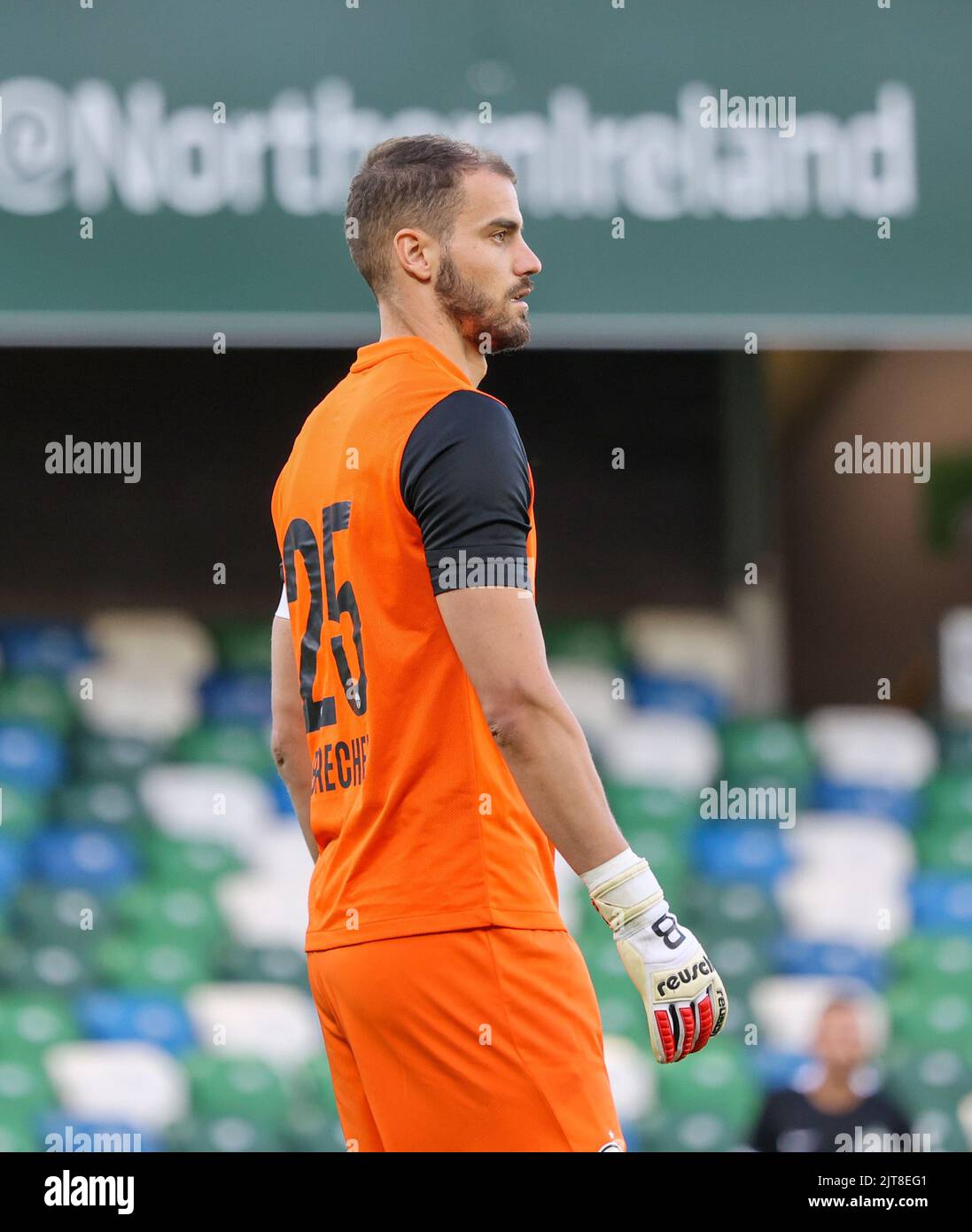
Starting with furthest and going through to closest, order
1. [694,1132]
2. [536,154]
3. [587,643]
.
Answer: [587,643] < [536,154] < [694,1132]

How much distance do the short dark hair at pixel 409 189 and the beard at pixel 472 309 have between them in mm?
43

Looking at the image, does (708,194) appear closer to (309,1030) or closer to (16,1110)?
(309,1030)

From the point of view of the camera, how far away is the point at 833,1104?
4.83 metres

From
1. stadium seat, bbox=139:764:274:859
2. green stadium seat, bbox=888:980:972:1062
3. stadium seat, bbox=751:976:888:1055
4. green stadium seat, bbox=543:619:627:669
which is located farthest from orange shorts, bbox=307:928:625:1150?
green stadium seat, bbox=543:619:627:669

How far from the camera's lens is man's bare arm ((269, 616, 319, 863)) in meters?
2.21

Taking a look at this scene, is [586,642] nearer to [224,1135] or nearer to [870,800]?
[870,800]

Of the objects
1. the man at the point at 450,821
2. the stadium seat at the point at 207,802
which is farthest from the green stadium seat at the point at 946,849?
the man at the point at 450,821

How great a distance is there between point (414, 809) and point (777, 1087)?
3670 millimetres

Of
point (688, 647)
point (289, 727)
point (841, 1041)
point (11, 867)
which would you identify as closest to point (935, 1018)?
point (841, 1041)

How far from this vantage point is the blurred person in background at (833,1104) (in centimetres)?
478

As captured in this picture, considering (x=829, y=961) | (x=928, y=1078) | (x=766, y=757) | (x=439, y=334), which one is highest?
(x=439, y=334)

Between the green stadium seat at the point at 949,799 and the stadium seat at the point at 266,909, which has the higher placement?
the green stadium seat at the point at 949,799

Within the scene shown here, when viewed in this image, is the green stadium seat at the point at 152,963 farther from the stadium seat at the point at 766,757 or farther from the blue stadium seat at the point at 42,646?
the stadium seat at the point at 766,757

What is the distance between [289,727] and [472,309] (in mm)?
568
